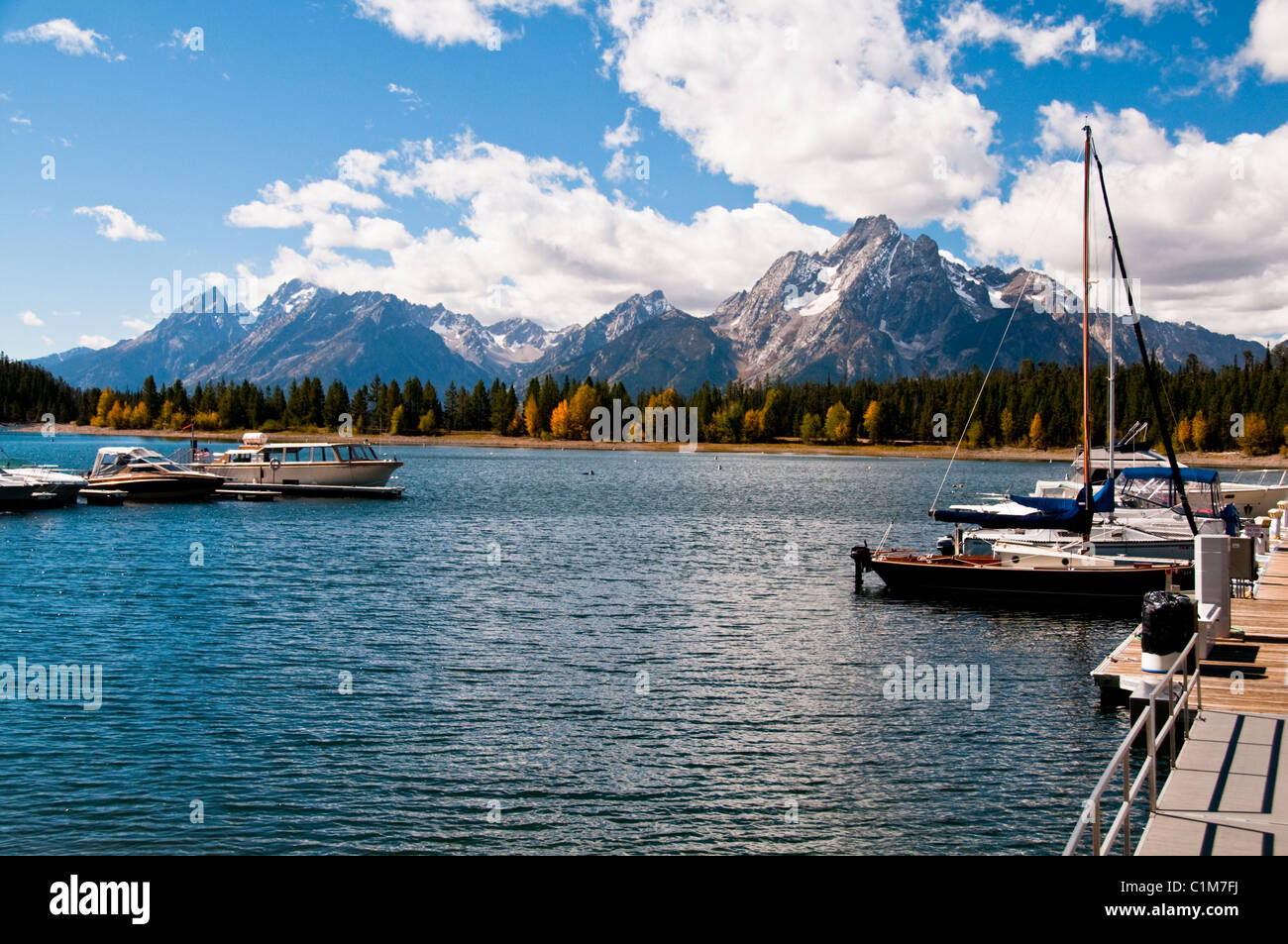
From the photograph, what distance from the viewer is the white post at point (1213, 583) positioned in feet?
83.1

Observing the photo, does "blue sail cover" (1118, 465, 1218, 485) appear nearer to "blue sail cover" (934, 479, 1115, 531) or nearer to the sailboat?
the sailboat

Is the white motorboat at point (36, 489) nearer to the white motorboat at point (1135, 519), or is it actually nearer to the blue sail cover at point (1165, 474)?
the white motorboat at point (1135, 519)

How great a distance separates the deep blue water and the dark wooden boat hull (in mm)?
1603

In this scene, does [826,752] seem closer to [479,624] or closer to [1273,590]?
[479,624]

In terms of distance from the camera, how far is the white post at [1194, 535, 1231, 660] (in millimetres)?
25328

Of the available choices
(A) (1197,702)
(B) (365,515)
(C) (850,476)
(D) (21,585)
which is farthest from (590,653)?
(C) (850,476)

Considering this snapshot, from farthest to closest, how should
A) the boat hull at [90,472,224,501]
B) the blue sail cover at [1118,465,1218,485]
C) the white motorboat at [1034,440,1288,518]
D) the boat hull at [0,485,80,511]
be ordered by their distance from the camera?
the boat hull at [90,472,224,501] → the boat hull at [0,485,80,511] → the white motorboat at [1034,440,1288,518] → the blue sail cover at [1118,465,1218,485]

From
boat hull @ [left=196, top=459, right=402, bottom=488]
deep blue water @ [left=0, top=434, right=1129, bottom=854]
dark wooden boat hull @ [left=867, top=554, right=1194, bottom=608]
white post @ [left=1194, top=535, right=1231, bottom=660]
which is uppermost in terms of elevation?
boat hull @ [left=196, top=459, right=402, bottom=488]

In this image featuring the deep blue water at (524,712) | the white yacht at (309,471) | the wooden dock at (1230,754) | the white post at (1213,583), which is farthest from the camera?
the white yacht at (309,471)

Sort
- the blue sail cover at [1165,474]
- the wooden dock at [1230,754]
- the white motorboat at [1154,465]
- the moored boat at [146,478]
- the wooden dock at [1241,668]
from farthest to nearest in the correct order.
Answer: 1. the moored boat at [146,478]
2. the white motorboat at [1154,465]
3. the blue sail cover at [1165,474]
4. the wooden dock at [1241,668]
5. the wooden dock at [1230,754]

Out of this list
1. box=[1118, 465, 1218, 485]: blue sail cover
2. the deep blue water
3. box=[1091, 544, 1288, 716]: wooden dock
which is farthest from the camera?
box=[1118, 465, 1218, 485]: blue sail cover

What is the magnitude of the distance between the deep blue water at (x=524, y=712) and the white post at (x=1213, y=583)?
362 centimetres

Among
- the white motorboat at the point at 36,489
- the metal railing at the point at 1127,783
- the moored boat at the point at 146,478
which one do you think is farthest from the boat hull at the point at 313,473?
the metal railing at the point at 1127,783

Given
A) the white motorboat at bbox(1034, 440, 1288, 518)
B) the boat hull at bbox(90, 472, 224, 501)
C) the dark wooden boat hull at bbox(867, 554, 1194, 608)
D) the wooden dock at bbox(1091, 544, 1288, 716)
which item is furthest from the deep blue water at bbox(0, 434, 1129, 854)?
the boat hull at bbox(90, 472, 224, 501)
